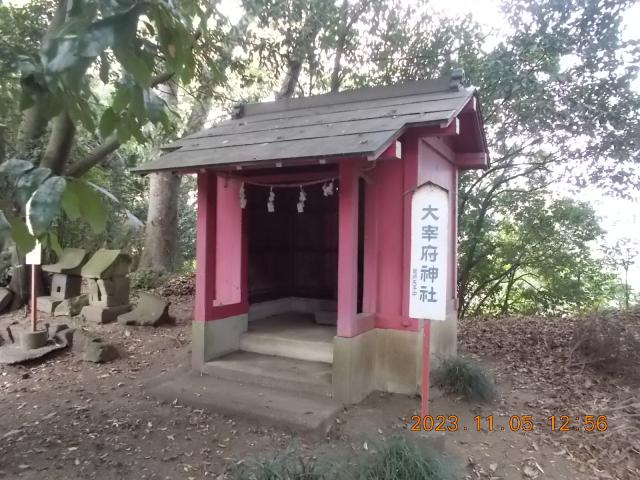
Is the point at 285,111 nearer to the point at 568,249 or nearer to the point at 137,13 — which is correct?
the point at 137,13

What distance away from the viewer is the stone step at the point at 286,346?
17.9 ft

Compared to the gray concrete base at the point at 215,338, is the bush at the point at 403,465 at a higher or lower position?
lower

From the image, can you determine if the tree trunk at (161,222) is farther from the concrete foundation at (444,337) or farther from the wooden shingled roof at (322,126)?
the concrete foundation at (444,337)

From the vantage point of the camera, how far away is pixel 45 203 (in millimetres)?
1235

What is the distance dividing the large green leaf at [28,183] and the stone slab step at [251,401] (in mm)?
3442

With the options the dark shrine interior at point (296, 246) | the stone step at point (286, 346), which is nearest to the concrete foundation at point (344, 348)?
the stone step at point (286, 346)

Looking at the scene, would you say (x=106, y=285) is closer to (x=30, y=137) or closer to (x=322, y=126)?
(x=30, y=137)

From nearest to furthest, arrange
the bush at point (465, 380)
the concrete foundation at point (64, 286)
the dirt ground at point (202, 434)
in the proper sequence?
the dirt ground at point (202, 434) < the bush at point (465, 380) < the concrete foundation at point (64, 286)

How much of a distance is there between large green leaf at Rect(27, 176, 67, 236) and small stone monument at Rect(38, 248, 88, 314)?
26.8 feet

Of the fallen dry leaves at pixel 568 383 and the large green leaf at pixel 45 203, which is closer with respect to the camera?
the large green leaf at pixel 45 203

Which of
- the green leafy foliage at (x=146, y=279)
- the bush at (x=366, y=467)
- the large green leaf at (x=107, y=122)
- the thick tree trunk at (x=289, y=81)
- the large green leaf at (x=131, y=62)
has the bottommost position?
the bush at (x=366, y=467)

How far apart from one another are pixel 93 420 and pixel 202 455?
1.40 metres

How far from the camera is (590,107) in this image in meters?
7.93
